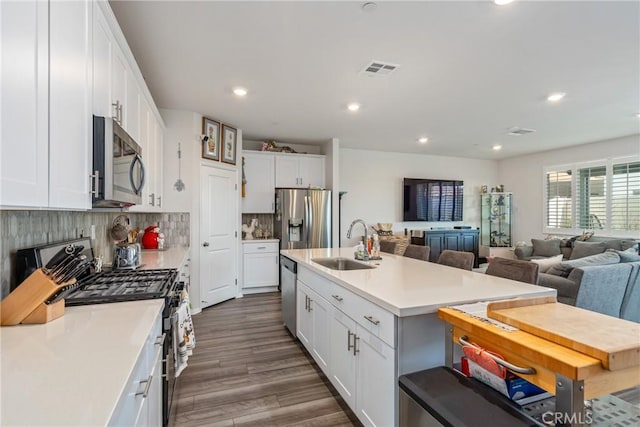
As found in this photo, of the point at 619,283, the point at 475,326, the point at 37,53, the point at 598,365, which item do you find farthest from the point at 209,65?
the point at 619,283

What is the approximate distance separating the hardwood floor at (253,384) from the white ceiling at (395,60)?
2605 mm

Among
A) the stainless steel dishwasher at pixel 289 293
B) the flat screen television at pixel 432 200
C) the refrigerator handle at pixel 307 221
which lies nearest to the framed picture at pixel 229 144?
the refrigerator handle at pixel 307 221

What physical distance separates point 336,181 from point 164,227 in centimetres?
284

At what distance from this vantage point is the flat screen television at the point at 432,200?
21.8 feet

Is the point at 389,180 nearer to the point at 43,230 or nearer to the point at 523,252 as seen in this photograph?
the point at 523,252

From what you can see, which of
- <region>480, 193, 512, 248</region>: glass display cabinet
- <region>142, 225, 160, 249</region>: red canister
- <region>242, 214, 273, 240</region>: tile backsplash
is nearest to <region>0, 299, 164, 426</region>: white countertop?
<region>142, 225, 160, 249</region>: red canister

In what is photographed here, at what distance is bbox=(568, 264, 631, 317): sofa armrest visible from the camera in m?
2.80

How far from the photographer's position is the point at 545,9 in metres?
1.95

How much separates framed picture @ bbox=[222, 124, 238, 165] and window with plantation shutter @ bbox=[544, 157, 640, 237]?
643 centimetres

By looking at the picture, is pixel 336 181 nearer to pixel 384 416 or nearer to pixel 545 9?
pixel 545 9

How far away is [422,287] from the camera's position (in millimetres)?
1781

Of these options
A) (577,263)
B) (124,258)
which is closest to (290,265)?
(124,258)

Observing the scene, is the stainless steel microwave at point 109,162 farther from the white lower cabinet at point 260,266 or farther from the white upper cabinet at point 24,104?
the white lower cabinet at point 260,266

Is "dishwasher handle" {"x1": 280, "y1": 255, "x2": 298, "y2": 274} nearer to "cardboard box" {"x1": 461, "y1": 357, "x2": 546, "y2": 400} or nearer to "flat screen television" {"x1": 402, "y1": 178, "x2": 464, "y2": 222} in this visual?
"cardboard box" {"x1": 461, "y1": 357, "x2": 546, "y2": 400}
